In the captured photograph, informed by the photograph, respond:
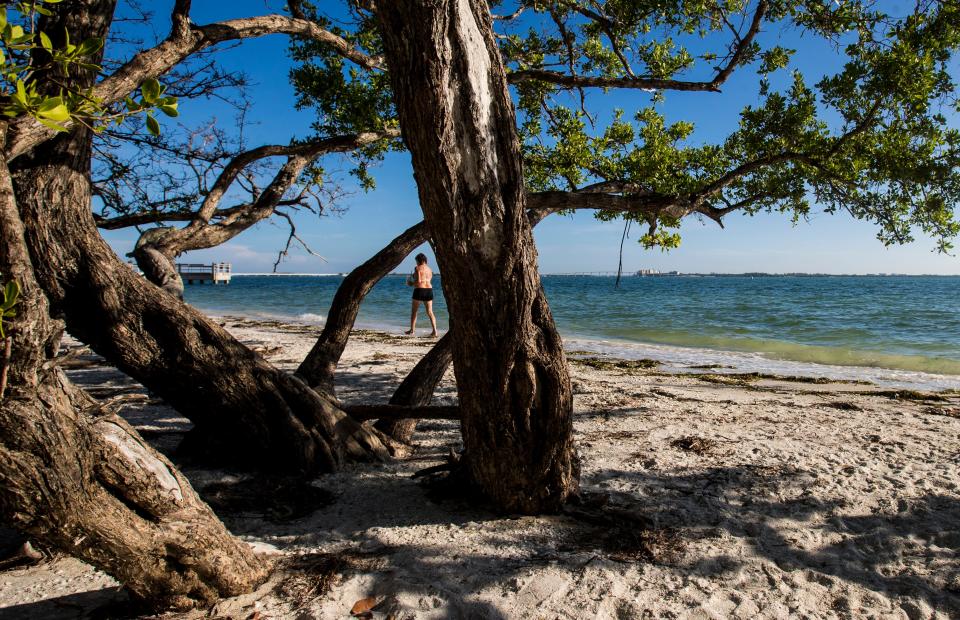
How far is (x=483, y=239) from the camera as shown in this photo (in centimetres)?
244

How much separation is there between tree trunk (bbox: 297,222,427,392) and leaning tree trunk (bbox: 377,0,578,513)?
1832 millimetres

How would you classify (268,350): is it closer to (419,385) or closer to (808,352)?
(419,385)

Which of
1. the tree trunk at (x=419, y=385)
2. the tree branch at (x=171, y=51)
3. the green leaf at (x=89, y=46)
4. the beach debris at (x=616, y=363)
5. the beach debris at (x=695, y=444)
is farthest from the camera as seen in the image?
the beach debris at (x=616, y=363)

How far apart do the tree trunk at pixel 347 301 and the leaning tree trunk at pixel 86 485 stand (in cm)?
223

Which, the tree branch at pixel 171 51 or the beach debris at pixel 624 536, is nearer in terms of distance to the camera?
the tree branch at pixel 171 51

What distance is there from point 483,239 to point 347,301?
228cm

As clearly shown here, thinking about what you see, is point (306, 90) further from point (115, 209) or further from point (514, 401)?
point (514, 401)

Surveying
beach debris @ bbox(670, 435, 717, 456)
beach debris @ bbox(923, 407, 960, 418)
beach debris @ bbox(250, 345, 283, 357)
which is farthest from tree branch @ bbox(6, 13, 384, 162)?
beach debris @ bbox(923, 407, 960, 418)

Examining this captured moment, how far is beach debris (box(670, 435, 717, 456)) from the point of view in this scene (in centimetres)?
416

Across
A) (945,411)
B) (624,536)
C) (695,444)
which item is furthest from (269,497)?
(945,411)

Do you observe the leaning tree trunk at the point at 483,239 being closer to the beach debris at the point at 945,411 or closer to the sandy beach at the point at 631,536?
the sandy beach at the point at 631,536

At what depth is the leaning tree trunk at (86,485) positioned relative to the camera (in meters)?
1.51

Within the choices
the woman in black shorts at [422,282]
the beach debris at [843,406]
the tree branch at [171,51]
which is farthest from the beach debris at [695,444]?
the woman in black shorts at [422,282]

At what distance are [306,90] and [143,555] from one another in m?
5.03
